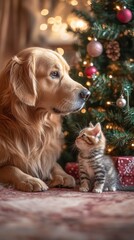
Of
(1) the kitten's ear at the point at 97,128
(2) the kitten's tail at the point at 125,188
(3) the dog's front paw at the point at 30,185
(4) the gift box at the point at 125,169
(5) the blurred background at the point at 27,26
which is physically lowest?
(2) the kitten's tail at the point at 125,188

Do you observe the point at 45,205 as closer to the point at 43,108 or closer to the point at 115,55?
the point at 43,108

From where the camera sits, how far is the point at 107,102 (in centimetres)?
212

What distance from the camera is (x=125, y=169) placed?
187 cm

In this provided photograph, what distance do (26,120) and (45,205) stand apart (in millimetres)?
579

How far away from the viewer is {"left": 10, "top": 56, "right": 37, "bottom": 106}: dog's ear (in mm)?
1802

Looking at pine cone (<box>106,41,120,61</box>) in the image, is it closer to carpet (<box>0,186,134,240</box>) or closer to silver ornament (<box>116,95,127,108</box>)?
silver ornament (<box>116,95,127,108</box>)

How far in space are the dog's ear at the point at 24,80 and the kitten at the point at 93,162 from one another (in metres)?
0.31

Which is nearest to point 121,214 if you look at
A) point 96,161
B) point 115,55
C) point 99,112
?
point 96,161

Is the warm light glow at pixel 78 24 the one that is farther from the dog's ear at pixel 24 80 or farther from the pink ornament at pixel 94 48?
the dog's ear at pixel 24 80

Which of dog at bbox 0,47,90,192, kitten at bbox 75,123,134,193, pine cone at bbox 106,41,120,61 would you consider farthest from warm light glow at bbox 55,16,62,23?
kitten at bbox 75,123,134,193

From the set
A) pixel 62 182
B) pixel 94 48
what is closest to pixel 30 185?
pixel 62 182

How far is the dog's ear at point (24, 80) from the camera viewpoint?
5.91ft

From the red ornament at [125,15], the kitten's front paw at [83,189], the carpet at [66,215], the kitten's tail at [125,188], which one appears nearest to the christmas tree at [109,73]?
the red ornament at [125,15]

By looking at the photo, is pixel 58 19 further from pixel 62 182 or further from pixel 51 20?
pixel 62 182
